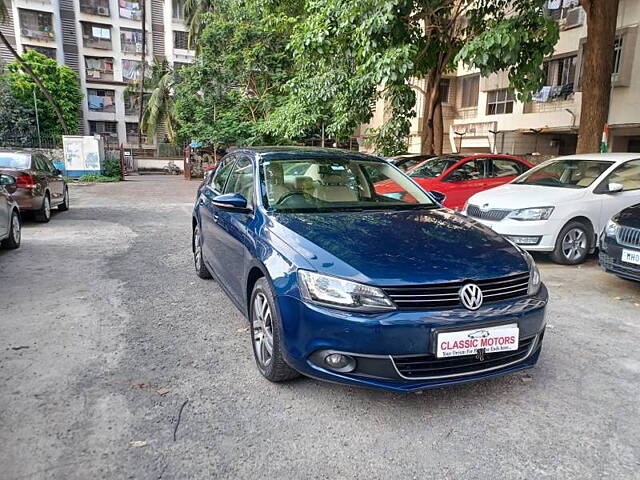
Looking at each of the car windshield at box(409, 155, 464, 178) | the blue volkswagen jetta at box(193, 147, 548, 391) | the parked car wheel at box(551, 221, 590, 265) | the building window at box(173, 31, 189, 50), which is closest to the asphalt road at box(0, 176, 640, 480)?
the blue volkswagen jetta at box(193, 147, 548, 391)

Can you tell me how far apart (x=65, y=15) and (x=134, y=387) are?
41.3m

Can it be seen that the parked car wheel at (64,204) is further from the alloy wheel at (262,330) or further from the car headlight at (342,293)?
the car headlight at (342,293)

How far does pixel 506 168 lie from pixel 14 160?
9.84m

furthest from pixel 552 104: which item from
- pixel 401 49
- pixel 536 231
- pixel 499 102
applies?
pixel 536 231

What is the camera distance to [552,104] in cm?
1809

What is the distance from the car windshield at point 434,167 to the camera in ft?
32.0

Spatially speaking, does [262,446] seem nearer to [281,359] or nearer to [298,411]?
[298,411]

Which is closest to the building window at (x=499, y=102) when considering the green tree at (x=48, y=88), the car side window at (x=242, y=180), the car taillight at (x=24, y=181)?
the car taillight at (x=24, y=181)

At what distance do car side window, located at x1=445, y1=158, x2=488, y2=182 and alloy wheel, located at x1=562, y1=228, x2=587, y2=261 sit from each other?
3154mm

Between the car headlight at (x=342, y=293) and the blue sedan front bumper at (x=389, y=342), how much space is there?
0.04 metres

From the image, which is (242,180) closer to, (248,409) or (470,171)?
(248,409)

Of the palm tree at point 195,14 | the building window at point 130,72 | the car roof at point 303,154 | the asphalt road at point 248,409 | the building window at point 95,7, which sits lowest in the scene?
the asphalt road at point 248,409

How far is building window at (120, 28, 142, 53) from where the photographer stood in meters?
38.3

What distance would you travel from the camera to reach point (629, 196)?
266 inches
